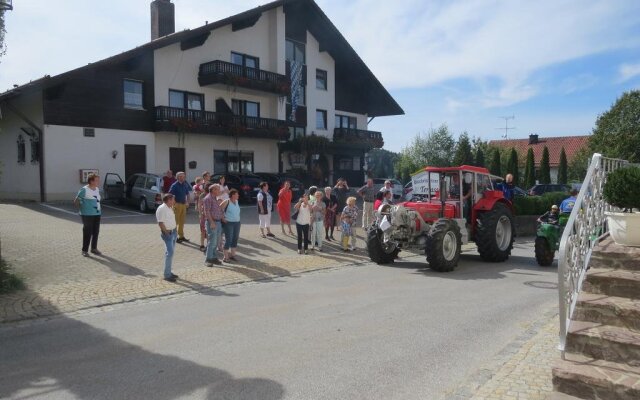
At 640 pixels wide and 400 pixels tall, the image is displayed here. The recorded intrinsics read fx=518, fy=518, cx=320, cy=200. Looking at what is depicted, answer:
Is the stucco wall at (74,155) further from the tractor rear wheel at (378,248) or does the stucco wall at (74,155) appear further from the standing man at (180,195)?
the tractor rear wheel at (378,248)

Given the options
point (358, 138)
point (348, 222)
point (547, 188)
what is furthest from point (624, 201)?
point (358, 138)

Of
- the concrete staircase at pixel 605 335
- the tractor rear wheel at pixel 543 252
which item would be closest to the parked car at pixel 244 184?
the tractor rear wheel at pixel 543 252

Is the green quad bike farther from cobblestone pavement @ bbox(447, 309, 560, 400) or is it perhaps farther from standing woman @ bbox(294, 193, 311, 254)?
cobblestone pavement @ bbox(447, 309, 560, 400)

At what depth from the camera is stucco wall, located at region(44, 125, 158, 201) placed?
22.4m

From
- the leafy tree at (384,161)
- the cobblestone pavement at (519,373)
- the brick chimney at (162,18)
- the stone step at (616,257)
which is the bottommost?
the cobblestone pavement at (519,373)

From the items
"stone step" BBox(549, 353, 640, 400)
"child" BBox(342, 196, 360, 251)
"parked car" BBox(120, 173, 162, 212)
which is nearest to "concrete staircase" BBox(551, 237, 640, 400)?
"stone step" BBox(549, 353, 640, 400)

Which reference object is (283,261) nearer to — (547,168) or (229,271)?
(229,271)

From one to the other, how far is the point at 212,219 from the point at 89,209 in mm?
2730

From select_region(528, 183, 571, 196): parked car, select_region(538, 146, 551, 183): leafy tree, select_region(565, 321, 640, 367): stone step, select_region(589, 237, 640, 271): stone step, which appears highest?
select_region(538, 146, 551, 183): leafy tree

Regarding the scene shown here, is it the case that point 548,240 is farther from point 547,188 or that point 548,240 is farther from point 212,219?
point 547,188

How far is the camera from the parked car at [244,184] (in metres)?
24.0

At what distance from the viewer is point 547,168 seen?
44.1 meters

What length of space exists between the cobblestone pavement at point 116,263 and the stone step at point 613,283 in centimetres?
619

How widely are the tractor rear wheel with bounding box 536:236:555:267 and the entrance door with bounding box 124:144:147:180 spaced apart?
776 inches
